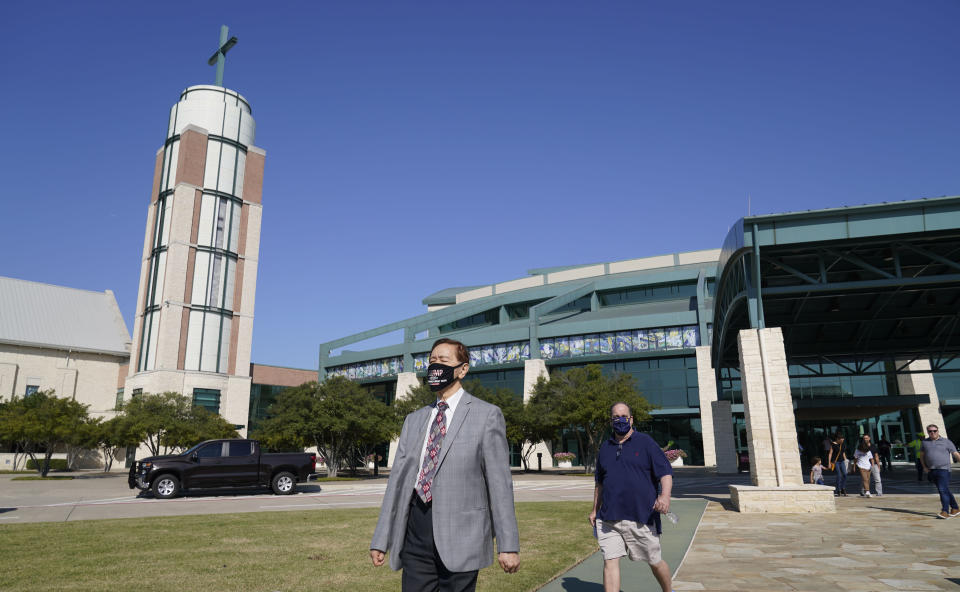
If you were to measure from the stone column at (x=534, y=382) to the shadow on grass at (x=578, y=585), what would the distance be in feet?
134

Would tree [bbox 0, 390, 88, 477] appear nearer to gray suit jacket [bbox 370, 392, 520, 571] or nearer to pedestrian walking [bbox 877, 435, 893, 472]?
gray suit jacket [bbox 370, 392, 520, 571]

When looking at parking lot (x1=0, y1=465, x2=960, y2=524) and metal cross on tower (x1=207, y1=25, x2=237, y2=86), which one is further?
metal cross on tower (x1=207, y1=25, x2=237, y2=86)

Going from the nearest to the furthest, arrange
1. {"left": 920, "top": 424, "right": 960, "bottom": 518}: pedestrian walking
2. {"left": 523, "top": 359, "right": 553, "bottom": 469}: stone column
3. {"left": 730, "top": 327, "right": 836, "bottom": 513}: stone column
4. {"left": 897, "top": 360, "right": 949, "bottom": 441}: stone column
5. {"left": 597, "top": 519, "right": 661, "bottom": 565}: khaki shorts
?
{"left": 597, "top": 519, "right": 661, "bottom": 565}: khaki shorts, {"left": 920, "top": 424, "right": 960, "bottom": 518}: pedestrian walking, {"left": 730, "top": 327, "right": 836, "bottom": 513}: stone column, {"left": 897, "top": 360, "right": 949, "bottom": 441}: stone column, {"left": 523, "top": 359, "right": 553, "bottom": 469}: stone column

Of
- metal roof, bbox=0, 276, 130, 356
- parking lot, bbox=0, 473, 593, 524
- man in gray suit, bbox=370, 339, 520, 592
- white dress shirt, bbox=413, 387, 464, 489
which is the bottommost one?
parking lot, bbox=0, 473, 593, 524

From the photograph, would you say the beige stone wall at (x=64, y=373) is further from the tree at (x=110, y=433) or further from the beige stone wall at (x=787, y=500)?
the beige stone wall at (x=787, y=500)

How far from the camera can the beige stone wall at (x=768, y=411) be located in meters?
15.1

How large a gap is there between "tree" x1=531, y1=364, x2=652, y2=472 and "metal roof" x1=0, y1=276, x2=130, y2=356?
51932mm

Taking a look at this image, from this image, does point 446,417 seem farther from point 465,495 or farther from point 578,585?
point 578,585

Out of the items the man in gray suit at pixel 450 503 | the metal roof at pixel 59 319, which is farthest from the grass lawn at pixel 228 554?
the metal roof at pixel 59 319

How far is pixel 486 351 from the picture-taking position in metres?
52.5

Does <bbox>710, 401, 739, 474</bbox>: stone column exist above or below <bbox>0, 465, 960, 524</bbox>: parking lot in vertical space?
above

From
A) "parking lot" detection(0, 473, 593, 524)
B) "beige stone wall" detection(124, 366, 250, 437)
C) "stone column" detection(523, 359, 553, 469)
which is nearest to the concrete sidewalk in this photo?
"parking lot" detection(0, 473, 593, 524)

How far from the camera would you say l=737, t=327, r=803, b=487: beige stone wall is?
49.4 feet

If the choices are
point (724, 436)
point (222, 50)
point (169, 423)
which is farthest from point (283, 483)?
point (222, 50)
